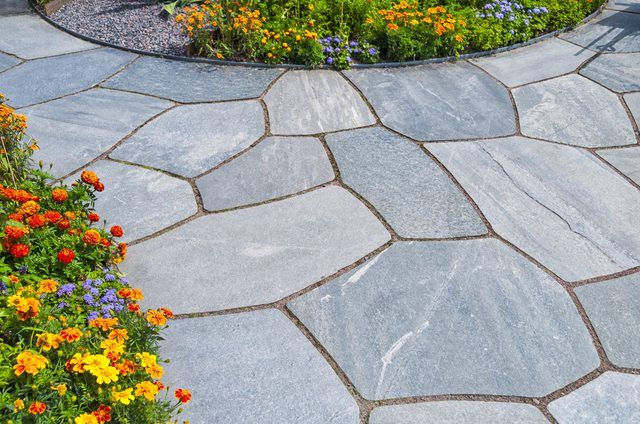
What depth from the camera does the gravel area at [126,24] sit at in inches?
168

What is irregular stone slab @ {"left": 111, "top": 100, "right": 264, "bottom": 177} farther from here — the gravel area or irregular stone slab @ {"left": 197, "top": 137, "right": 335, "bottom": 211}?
the gravel area

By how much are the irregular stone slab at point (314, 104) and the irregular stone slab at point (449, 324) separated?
3.46 feet

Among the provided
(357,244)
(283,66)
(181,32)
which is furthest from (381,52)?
(357,244)

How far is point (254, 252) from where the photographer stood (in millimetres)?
2570

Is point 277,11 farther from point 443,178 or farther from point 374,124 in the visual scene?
point 443,178

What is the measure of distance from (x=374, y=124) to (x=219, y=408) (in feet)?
6.36

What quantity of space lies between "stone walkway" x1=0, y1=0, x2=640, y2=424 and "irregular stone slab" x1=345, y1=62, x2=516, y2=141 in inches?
0.6

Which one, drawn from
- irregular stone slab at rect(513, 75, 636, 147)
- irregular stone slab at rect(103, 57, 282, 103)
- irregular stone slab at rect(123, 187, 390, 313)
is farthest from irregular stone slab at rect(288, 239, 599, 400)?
irregular stone slab at rect(103, 57, 282, 103)

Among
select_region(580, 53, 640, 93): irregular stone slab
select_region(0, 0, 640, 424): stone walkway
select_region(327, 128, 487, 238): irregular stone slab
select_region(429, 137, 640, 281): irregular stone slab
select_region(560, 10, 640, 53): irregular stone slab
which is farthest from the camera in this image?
select_region(560, 10, 640, 53): irregular stone slab

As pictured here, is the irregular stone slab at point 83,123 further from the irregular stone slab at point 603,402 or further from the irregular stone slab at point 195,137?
the irregular stone slab at point 603,402

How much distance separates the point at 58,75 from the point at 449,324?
2.87 m

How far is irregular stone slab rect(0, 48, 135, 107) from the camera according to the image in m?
3.66

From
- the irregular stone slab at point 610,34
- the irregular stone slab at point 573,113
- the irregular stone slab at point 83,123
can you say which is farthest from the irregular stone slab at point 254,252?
the irregular stone slab at point 610,34

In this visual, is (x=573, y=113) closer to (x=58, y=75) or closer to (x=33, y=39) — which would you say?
(x=58, y=75)
